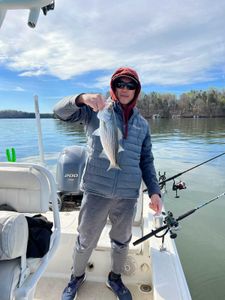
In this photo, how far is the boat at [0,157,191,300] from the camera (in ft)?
4.45

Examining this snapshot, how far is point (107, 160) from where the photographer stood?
1922 mm

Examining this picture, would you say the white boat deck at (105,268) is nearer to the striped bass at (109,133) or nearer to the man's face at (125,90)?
the striped bass at (109,133)

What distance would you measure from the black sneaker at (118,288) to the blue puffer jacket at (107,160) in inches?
29.7

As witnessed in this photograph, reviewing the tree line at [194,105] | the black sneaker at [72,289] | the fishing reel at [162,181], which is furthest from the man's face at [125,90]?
the tree line at [194,105]

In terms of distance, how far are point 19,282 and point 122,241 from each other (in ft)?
3.03

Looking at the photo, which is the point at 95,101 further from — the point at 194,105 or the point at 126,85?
the point at 194,105

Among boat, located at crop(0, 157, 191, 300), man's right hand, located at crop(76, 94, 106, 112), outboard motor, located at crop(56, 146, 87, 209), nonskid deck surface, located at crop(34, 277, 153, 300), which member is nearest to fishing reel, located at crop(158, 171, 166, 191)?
boat, located at crop(0, 157, 191, 300)

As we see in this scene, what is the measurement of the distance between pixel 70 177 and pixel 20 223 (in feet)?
7.10

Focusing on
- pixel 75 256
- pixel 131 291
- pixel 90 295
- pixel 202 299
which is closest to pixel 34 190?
pixel 75 256

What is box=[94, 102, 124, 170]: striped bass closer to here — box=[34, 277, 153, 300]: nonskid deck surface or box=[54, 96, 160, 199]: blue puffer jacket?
box=[54, 96, 160, 199]: blue puffer jacket

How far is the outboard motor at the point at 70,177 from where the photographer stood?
3.51m

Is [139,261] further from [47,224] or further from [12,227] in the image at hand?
[12,227]

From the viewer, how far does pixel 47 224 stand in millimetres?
1691

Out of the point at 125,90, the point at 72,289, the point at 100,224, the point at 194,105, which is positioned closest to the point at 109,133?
the point at 125,90
